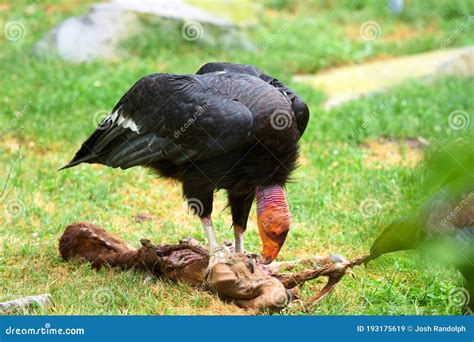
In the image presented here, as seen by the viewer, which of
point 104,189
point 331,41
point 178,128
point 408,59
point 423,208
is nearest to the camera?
point 423,208

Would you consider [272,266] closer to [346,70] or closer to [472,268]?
[472,268]

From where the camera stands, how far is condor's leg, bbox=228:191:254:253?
5.41 metres

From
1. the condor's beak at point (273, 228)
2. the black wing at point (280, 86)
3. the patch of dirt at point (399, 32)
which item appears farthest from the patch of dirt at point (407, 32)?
the condor's beak at point (273, 228)

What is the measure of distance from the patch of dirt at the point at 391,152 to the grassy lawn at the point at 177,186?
0.04 metres

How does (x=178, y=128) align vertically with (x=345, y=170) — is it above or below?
above

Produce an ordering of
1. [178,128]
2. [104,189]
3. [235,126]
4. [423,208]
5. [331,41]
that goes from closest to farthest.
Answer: [423,208]
[235,126]
[178,128]
[104,189]
[331,41]

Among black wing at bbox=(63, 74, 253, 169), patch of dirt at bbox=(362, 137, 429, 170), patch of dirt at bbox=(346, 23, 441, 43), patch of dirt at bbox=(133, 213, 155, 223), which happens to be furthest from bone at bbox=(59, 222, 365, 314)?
patch of dirt at bbox=(346, 23, 441, 43)

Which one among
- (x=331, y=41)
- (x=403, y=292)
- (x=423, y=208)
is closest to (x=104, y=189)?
(x=403, y=292)

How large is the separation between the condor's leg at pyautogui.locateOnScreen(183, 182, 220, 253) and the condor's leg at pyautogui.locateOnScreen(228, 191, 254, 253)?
0.66ft

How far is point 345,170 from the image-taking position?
7578 millimetres

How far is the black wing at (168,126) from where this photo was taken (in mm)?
4867

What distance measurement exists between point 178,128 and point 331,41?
306 inches

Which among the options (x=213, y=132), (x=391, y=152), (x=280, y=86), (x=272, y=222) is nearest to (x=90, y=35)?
(x=391, y=152)

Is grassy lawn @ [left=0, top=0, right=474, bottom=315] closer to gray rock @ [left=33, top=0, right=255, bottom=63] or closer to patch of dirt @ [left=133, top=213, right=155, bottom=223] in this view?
patch of dirt @ [left=133, top=213, right=155, bottom=223]
